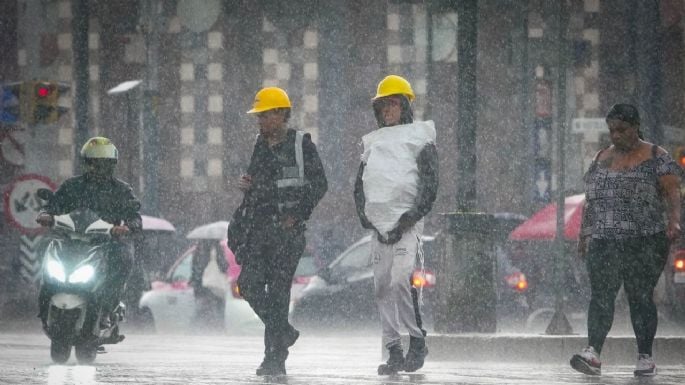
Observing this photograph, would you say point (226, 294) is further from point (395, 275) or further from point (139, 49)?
point (139, 49)

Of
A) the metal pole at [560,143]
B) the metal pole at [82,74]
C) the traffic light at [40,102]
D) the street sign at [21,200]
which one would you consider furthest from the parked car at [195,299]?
the metal pole at [560,143]

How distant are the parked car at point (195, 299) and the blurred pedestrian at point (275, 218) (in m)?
9.97

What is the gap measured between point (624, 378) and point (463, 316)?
3.53m

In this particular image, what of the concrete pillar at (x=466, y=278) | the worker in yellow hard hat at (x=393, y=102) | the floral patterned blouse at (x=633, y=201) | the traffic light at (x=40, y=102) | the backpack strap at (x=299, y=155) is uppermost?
the traffic light at (x=40, y=102)

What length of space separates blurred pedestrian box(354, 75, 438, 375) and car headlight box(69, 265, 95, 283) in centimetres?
248

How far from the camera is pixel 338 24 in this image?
40.9 metres

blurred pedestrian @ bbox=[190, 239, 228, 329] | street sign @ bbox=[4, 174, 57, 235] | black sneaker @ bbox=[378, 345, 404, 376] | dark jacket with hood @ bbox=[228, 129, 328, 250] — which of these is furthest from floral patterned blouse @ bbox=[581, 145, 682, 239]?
street sign @ bbox=[4, 174, 57, 235]

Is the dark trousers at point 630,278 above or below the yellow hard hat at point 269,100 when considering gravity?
below

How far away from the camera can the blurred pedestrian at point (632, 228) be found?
36.4 ft

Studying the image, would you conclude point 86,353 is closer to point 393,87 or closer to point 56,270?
point 56,270

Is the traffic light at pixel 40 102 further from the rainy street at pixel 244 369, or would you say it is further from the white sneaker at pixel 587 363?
the white sneaker at pixel 587 363

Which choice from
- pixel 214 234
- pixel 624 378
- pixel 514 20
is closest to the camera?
pixel 624 378

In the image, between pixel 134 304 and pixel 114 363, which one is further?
pixel 134 304

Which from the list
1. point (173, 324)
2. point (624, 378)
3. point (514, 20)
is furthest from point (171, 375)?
point (514, 20)
